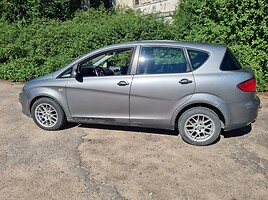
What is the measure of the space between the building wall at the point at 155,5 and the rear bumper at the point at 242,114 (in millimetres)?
9051

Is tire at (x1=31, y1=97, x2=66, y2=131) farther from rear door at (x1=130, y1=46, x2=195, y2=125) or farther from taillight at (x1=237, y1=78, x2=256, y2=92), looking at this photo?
taillight at (x1=237, y1=78, x2=256, y2=92)

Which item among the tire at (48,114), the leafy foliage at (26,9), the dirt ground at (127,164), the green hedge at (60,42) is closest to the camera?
the dirt ground at (127,164)

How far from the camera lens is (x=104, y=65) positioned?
465 cm

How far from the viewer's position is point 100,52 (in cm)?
427

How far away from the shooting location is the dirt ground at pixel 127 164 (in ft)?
9.82

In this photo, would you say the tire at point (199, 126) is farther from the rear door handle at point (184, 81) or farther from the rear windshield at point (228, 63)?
the rear windshield at point (228, 63)

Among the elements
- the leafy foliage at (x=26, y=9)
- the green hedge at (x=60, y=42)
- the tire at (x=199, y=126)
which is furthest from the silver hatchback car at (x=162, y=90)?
the leafy foliage at (x=26, y=9)

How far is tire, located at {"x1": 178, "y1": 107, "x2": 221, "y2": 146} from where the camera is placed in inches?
156

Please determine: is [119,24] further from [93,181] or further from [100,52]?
[93,181]

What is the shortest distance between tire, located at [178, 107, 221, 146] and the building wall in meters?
9.10

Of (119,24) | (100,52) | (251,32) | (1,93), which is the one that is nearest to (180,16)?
Result: (119,24)

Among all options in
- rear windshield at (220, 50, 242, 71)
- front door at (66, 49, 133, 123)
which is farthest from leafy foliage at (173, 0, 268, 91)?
front door at (66, 49, 133, 123)

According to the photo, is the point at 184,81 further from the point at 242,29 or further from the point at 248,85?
the point at 242,29

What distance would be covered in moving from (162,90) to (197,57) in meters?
0.75
